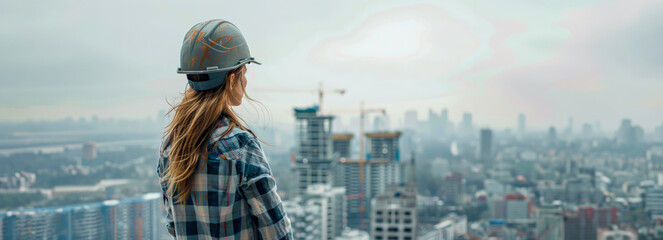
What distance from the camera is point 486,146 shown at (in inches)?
466

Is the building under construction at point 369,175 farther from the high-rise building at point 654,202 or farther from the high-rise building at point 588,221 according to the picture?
the high-rise building at point 654,202

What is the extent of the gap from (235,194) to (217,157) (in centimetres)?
4

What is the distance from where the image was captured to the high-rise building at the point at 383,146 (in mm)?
13805

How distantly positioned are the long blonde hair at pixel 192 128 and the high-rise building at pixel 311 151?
9346 mm

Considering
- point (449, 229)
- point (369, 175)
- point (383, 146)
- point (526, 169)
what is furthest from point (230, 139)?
point (383, 146)

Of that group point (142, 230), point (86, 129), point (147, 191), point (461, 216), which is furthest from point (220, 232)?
point (461, 216)

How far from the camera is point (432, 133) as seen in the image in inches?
516

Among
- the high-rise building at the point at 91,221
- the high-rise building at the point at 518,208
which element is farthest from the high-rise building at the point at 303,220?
the high-rise building at the point at 518,208

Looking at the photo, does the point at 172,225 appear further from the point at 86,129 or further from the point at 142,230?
the point at 86,129

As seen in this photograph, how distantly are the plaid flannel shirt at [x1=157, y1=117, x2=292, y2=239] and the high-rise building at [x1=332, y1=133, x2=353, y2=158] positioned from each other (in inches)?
520

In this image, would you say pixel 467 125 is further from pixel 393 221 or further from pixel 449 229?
pixel 393 221

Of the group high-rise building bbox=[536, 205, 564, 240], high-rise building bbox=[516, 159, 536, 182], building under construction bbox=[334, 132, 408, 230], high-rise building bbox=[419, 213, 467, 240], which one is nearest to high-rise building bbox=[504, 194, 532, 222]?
high-rise building bbox=[536, 205, 564, 240]

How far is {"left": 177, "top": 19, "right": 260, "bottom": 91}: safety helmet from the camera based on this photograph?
1.39ft

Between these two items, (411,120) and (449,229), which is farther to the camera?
(411,120)
